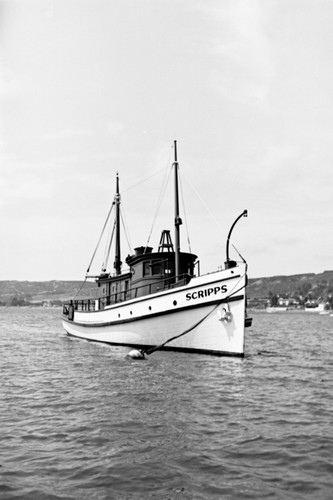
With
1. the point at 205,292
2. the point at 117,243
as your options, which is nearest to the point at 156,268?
the point at 205,292

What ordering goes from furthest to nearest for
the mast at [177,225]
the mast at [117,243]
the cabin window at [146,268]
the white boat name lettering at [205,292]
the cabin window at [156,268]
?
the mast at [117,243] → the cabin window at [146,268] → the cabin window at [156,268] → the mast at [177,225] → the white boat name lettering at [205,292]

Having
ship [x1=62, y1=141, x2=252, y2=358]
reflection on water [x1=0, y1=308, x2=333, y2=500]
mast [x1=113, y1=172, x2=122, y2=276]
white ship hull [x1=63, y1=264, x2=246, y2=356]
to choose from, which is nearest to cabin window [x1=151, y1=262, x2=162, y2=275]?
ship [x1=62, y1=141, x2=252, y2=358]

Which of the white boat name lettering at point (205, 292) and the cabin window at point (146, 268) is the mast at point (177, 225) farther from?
the cabin window at point (146, 268)

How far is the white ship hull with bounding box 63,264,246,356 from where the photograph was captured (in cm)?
1919

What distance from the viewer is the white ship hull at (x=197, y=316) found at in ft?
63.0

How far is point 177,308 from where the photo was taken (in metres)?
20.5

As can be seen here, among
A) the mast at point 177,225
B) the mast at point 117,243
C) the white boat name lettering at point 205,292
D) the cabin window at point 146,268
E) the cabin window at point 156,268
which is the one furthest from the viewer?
the mast at point 117,243

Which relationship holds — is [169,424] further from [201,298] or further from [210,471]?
[201,298]

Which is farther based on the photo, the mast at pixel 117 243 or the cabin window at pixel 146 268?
the mast at pixel 117 243

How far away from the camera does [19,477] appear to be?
21.5ft

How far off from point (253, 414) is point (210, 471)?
11.9 feet

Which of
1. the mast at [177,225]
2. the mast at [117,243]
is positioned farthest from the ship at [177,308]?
the mast at [117,243]

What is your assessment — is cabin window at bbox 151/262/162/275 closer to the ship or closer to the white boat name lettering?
the ship

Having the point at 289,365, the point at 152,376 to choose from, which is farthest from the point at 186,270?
the point at 152,376
